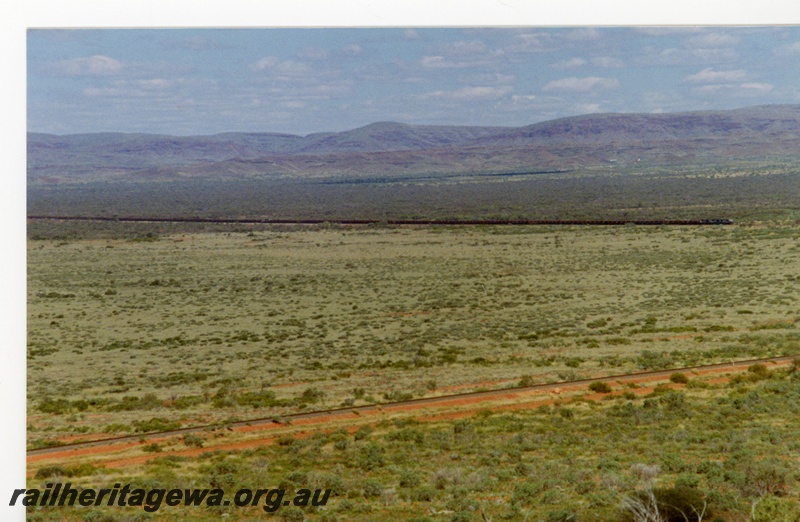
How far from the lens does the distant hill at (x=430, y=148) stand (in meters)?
8.44

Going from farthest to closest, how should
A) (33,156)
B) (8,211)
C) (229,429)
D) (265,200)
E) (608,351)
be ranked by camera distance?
(265,200) → (608,351) → (229,429) → (33,156) → (8,211)

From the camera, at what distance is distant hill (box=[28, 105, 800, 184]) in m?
8.44

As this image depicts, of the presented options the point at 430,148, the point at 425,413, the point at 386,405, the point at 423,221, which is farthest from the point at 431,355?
the point at 430,148

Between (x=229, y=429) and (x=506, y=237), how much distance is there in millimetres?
4520

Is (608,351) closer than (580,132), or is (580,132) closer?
(608,351)

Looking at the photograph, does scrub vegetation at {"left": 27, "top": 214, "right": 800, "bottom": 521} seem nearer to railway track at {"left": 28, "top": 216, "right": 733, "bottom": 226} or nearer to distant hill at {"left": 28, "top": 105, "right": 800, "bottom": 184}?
railway track at {"left": 28, "top": 216, "right": 733, "bottom": 226}

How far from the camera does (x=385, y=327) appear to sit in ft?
27.5

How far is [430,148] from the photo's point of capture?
9258 millimetres

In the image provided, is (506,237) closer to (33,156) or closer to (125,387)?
(125,387)

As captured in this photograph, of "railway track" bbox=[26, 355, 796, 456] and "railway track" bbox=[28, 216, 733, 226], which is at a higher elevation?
"railway track" bbox=[28, 216, 733, 226]

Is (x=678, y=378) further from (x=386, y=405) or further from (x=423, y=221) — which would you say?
(x=423, y=221)

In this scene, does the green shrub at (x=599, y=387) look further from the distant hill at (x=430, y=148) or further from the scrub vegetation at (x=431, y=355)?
the distant hill at (x=430, y=148)

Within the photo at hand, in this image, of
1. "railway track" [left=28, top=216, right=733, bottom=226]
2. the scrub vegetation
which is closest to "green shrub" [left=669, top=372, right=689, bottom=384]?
the scrub vegetation

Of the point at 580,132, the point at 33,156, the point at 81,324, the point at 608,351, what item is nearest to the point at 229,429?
the point at 81,324
